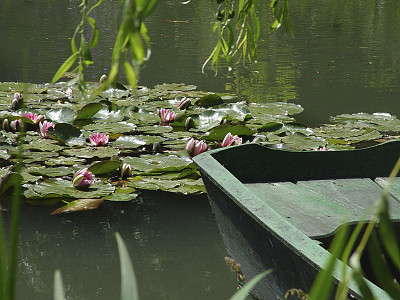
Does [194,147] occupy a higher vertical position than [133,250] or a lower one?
higher

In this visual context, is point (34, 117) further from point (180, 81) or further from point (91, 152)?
point (180, 81)

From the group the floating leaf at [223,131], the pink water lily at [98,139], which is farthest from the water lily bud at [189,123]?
the pink water lily at [98,139]

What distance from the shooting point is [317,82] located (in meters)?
4.52

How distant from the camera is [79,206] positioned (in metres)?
2.20

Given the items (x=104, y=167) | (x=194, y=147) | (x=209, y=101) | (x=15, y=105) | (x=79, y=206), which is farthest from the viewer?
(x=209, y=101)

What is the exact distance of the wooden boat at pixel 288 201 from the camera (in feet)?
4.53

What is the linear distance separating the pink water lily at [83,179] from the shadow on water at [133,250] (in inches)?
4.3

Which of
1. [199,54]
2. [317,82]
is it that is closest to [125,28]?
[317,82]

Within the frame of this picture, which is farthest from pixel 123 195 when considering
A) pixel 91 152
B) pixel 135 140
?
pixel 135 140

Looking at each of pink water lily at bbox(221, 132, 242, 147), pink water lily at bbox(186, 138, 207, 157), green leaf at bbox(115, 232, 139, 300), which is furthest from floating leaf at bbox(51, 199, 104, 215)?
green leaf at bbox(115, 232, 139, 300)

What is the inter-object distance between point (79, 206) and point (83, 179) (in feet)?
0.36

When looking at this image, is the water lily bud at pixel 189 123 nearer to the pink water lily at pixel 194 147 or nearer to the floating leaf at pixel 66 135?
the pink water lily at pixel 194 147

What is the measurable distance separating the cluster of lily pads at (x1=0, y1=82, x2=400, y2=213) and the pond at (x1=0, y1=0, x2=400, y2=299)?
0.29ft

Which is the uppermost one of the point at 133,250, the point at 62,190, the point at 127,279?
the point at 127,279
